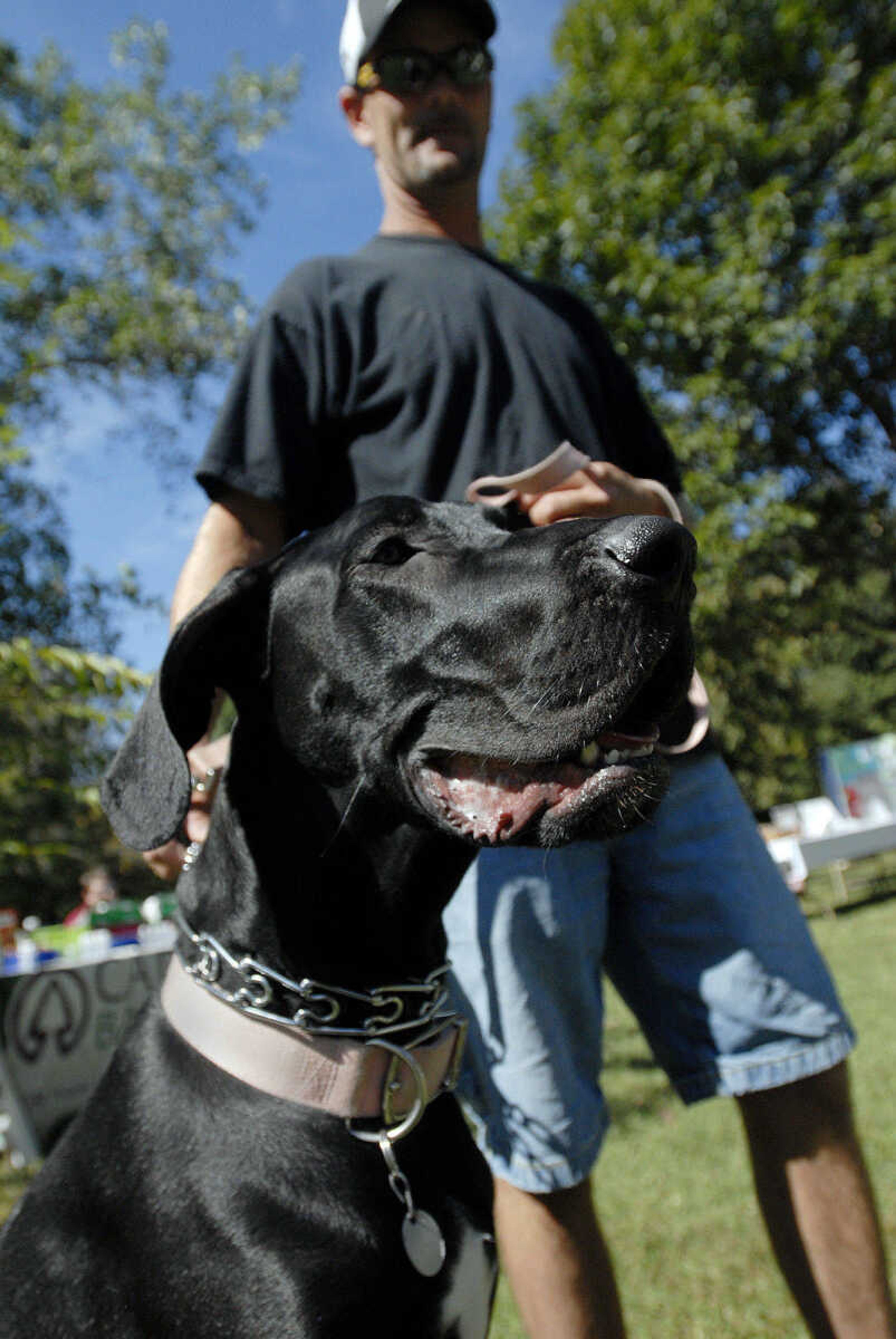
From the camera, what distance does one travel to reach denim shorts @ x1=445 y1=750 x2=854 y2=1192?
2078 millimetres

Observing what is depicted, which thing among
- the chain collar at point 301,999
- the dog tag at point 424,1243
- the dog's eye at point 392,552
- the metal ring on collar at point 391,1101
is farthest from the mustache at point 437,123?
the dog tag at point 424,1243

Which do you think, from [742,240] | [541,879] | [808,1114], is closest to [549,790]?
[541,879]

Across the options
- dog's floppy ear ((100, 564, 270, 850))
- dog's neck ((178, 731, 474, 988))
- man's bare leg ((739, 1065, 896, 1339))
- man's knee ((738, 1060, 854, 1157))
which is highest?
dog's floppy ear ((100, 564, 270, 850))

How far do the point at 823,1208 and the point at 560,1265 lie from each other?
1.79 ft

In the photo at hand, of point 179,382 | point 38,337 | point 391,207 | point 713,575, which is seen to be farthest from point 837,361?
point 391,207

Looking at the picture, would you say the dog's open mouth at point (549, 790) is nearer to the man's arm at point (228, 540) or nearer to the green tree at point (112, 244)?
the man's arm at point (228, 540)

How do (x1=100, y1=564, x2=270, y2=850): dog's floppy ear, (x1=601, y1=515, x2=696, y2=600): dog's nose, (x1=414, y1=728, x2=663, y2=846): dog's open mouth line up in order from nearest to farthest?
(x1=601, y1=515, x2=696, y2=600): dog's nose, (x1=414, y1=728, x2=663, y2=846): dog's open mouth, (x1=100, y1=564, x2=270, y2=850): dog's floppy ear

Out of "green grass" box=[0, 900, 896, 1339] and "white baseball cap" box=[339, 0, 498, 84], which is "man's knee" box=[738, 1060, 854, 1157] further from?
"white baseball cap" box=[339, 0, 498, 84]

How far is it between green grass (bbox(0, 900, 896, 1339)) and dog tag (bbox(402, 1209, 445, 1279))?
178 cm

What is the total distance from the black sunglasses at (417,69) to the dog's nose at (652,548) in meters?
1.67

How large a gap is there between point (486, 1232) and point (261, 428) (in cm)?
165

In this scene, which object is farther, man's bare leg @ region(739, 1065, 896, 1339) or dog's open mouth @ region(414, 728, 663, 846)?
man's bare leg @ region(739, 1065, 896, 1339)

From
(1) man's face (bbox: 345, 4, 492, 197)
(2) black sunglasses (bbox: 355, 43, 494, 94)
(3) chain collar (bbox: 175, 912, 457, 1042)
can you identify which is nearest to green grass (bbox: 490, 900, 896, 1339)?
(3) chain collar (bbox: 175, 912, 457, 1042)

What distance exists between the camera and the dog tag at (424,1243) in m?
1.58
